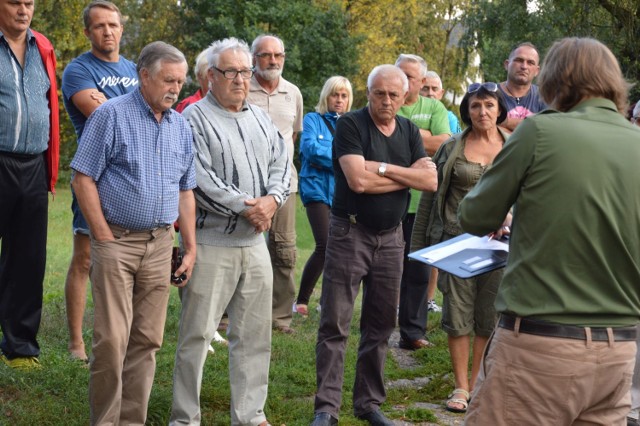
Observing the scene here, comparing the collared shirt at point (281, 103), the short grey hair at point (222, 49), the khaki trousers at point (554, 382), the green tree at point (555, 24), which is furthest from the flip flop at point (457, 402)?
the green tree at point (555, 24)

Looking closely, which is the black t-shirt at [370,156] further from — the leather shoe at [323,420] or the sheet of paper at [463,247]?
the sheet of paper at [463,247]

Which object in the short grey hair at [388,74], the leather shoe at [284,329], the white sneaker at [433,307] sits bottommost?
the white sneaker at [433,307]

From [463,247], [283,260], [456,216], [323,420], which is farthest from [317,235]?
[463,247]

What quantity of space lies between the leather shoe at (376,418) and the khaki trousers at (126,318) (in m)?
1.62

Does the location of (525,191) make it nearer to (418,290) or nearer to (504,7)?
(418,290)

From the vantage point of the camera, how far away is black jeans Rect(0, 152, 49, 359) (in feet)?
20.3

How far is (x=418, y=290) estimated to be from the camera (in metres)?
8.76

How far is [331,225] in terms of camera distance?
6.28 m

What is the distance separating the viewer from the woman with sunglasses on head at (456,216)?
22.5ft

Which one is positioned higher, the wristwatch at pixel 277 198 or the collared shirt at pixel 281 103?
the collared shirt at pixel 281 103

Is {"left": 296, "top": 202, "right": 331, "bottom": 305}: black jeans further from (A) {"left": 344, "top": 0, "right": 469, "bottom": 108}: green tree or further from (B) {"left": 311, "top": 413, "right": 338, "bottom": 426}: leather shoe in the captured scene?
(A) {"left": 344, "top": 0, "right": 469, "bottom": 108}: green tree

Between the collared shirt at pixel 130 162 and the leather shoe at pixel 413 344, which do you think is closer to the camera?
the collared shirt at pixel 130 162

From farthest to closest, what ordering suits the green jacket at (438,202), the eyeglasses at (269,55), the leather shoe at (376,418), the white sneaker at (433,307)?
the white sneaker at (433,307) < the eyeglasses at (269,55) < the green jacket at (438,202) < the leather shoe at (376,418)

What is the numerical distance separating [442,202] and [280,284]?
89.1 inches
